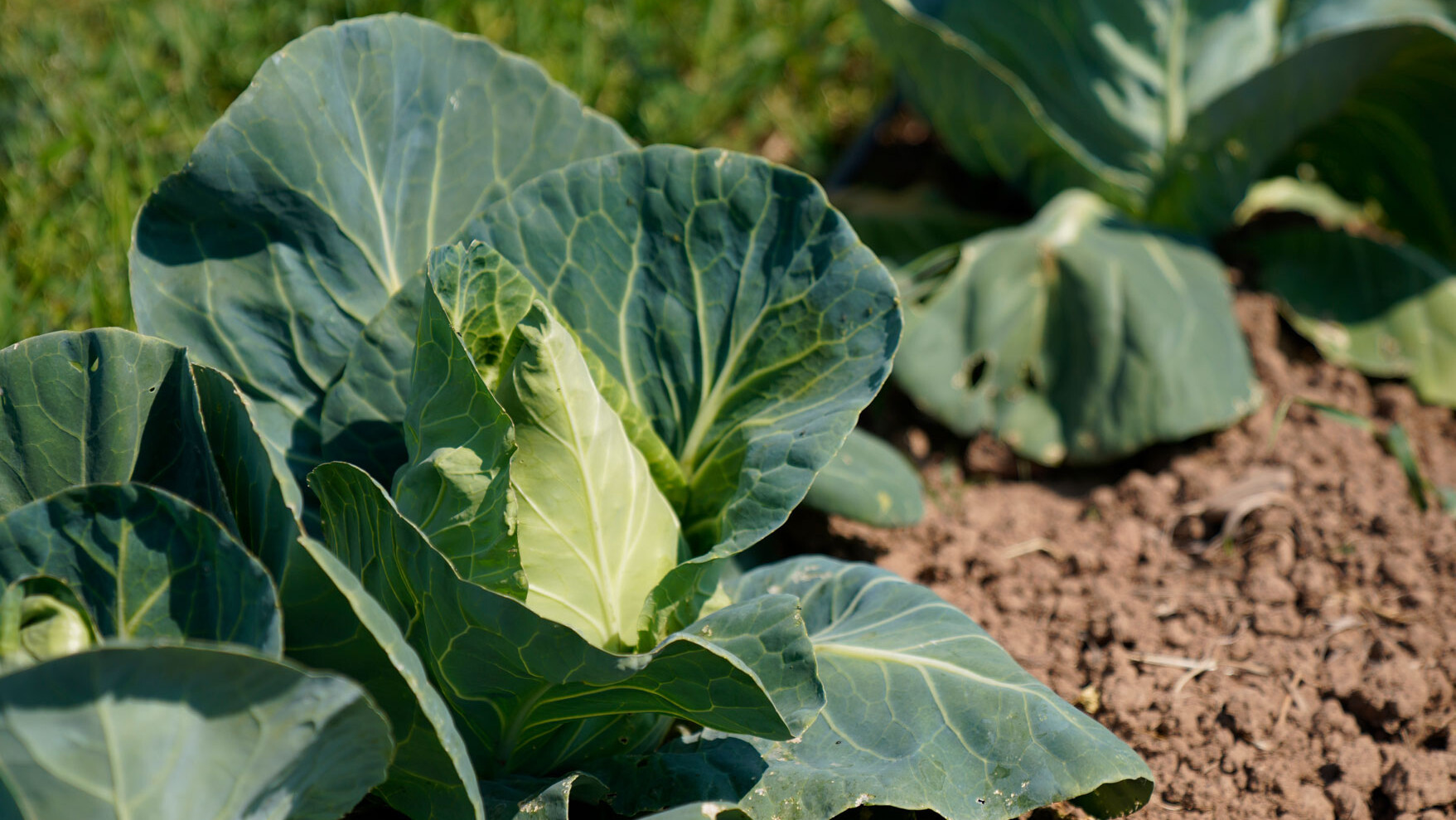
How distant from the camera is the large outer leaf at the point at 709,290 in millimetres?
1740

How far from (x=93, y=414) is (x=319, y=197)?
1.64 ft

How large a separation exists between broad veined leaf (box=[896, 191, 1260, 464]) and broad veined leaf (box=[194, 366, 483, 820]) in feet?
5.43

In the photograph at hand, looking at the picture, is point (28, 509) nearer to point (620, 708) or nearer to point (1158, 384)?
point (620, 708)

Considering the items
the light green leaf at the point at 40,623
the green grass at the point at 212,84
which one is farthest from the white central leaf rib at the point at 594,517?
the green grass at the point at 212,84

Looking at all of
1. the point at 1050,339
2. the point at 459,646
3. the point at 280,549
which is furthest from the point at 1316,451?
the point at 280,549

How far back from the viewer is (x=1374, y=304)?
2969 millimetres

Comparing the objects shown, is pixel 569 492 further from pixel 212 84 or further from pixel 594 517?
pixel 212 84

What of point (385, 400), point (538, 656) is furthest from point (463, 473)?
point (385, 400)

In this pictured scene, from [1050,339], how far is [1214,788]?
1.32 m

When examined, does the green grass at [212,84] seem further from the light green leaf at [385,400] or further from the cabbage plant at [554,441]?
the light green leaf at [385,400]

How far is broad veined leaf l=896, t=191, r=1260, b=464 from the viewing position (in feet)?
8.80

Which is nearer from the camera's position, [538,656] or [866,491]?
[538,656]

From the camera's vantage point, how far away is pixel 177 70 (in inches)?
135

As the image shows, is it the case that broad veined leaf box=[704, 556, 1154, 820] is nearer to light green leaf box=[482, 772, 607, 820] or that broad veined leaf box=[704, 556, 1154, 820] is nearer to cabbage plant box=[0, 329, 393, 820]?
light green leaf box=[482, 772, 607, 820]
